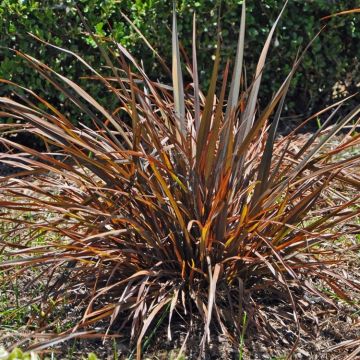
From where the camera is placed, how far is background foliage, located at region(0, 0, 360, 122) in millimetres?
5797

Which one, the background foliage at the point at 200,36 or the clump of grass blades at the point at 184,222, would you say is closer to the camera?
the clump of grass blades at the point at 184,222

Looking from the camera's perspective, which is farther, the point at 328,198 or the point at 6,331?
the point at 328,198

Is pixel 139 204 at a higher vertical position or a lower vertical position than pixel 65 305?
higher

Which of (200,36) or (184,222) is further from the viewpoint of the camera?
(200,36)

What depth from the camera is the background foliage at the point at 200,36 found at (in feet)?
19.0

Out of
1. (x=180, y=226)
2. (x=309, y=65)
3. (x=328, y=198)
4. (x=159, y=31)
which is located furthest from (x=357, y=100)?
(x=180, y=226)

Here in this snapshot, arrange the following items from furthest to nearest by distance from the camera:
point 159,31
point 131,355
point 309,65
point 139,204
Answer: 1. point 309,65
2. point 159,31
3. point 139,204
4. point 131,355

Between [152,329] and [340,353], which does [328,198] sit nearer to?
[340,353]

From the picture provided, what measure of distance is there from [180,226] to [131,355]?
1.92ft

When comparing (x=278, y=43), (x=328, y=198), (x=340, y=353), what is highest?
(x=278, y=43)

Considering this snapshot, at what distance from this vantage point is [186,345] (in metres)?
3.67

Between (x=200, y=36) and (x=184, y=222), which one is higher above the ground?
(x=200, y=36)

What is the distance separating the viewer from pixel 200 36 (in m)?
6.22

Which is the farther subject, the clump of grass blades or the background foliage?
the background foliage
